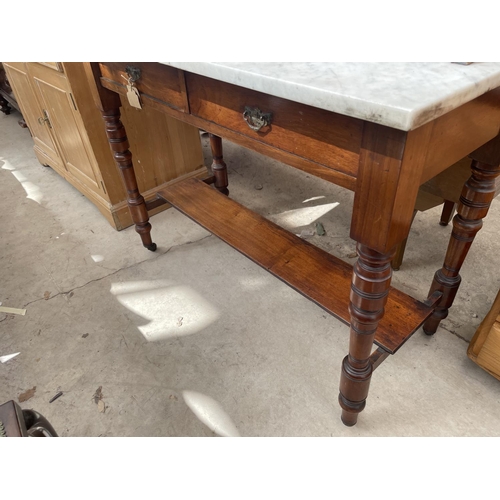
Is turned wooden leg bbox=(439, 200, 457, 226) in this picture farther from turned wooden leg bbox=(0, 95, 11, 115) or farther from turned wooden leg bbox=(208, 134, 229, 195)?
turned wooden leg bbox=(0, 95, 11, 115)

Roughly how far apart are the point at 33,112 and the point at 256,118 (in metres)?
2.25

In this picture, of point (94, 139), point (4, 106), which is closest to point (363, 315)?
point (94, 139)

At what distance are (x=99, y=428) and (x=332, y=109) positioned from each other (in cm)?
125

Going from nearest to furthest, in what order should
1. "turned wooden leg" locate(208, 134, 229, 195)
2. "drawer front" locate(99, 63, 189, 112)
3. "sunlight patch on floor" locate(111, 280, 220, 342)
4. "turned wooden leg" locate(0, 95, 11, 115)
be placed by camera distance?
"drawer front" locate(99, 63, 189, 112) → "sunlight patch on floor" locate(111, 280, 220, 342) → "turned wooden leg" locate(208, 134, 229, 195) → "turned wooden leg" locate(0, 95, 11, 115)

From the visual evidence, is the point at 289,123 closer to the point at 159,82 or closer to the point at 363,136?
the point at 363,136

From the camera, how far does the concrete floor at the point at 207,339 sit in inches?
52.7

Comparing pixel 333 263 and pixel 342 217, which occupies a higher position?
pixel 333 263

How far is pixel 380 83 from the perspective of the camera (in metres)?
0.72

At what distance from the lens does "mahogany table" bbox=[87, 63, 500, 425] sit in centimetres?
Result: 70

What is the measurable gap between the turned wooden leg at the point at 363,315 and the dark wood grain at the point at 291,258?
0.11 meters

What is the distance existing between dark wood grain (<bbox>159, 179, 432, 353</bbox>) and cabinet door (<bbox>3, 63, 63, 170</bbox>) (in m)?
1.15

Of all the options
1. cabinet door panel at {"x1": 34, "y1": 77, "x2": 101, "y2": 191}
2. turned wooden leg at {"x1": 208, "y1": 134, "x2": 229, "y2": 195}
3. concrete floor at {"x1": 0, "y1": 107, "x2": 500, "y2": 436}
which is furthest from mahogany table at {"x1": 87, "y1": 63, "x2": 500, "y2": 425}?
turned wooden leg at {"x1": 208, "y1": 134, "x2": 229, "y2": 195}
